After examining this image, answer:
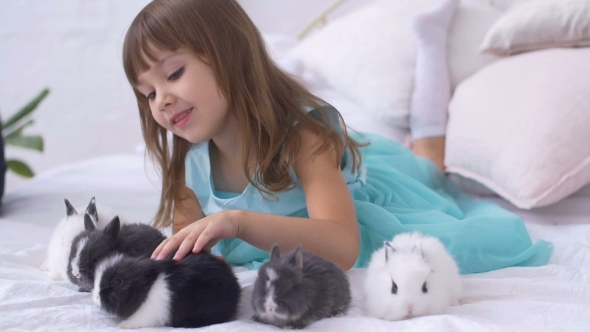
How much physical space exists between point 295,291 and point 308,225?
11.0 inches

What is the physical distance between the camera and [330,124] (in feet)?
4.17

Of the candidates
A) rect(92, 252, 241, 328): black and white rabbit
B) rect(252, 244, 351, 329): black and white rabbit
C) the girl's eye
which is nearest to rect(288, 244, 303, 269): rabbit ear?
rect(252, 244, 351, 329): black and white rabbit

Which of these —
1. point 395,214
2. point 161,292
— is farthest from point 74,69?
point 161,292

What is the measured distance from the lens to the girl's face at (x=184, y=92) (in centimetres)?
114

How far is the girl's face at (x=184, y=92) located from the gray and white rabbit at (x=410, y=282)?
45 centimetres

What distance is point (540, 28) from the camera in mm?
1635

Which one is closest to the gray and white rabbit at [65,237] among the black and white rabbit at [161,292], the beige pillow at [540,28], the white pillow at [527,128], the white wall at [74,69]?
the black and white rabbit at [161,292]

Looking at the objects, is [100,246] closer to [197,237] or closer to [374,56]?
[197,237]

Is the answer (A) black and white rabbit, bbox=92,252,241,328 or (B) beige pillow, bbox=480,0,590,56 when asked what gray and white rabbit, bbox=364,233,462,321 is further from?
(B) beige pillow, bbox=480,0,590,56

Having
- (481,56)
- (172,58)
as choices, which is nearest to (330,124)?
(172,58)

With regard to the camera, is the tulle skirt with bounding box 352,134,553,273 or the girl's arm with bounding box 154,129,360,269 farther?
the tulle skirt with bounding box 352,134,553,273

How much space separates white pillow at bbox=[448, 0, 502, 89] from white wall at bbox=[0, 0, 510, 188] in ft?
3.52

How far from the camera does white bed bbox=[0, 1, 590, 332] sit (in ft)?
2.67

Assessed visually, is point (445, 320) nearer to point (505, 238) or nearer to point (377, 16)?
point (505, 238)
